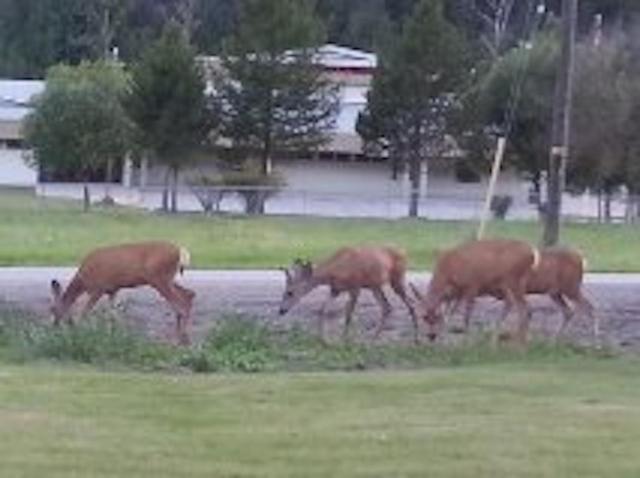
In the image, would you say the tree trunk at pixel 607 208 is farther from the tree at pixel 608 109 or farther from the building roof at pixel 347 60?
the building roof at pixel 347 60

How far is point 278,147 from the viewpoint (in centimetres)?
7494

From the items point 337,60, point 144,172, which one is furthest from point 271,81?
point 337,60

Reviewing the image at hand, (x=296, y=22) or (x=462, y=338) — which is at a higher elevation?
(x=296, y=22)

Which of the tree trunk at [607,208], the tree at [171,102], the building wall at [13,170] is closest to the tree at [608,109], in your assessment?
the tree trunk at [607,208]

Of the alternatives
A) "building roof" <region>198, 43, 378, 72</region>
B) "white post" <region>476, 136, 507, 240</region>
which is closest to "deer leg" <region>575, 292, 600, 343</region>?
"white post" <region>476, 136, 507, 240</region>

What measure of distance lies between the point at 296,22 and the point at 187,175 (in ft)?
28.7

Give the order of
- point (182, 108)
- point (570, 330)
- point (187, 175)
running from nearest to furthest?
point (570, 330) → point (182, 108) → point (187, 175)

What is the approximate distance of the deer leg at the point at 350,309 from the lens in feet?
73.8

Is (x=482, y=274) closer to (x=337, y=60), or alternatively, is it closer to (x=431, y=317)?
(x=431, y=317)

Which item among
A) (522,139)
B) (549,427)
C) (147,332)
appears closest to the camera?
(549,427)

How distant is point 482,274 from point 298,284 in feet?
8.04

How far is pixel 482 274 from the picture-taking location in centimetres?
2283

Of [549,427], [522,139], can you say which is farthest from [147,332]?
→ [522,139]

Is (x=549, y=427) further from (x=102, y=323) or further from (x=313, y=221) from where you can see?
(x=313, y=221)
